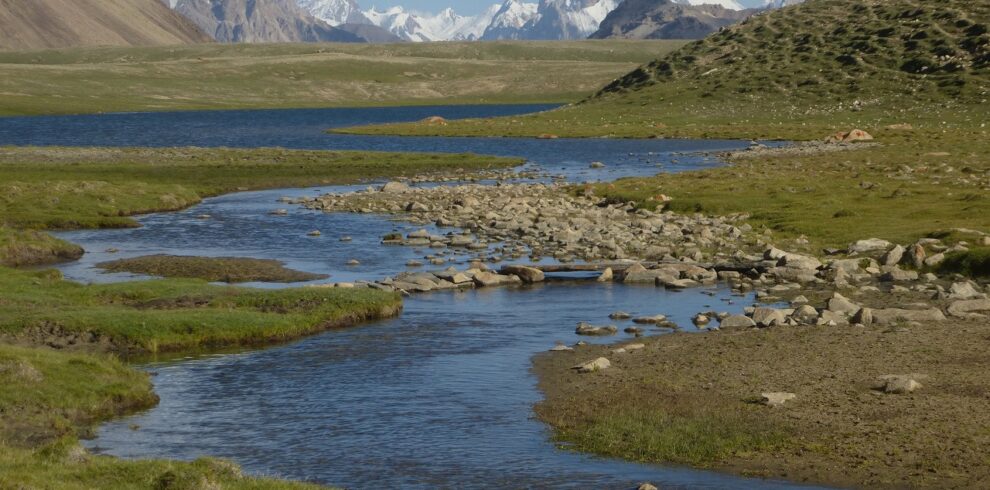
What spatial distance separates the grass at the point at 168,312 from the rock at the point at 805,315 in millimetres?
14199

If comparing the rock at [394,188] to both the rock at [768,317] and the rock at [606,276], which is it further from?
the rock at [768,317]

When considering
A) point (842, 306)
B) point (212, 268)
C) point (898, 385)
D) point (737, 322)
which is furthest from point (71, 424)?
point (212, 268)

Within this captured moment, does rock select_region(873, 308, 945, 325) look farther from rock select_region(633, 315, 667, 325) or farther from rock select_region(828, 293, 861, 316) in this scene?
rock select_region(633, 315, 667, 325)

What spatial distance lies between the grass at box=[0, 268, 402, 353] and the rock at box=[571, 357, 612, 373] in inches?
432

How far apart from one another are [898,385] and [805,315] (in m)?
9.59

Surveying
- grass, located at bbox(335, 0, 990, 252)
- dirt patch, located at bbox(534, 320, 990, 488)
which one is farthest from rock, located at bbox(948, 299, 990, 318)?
grass, located at bbox(335, 0, 990, 252)

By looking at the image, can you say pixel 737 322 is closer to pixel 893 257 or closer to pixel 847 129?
pixel 893 257

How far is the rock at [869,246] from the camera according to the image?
52.2 m

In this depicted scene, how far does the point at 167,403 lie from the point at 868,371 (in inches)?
719

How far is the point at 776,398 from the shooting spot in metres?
28.6

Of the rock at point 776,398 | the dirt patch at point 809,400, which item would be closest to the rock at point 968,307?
the dirt patch at point 809,400

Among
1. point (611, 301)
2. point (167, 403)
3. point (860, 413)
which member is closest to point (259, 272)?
point (611, 301)

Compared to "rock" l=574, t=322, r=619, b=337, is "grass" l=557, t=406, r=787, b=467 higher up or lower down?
higher up

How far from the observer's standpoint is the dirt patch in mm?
24484
